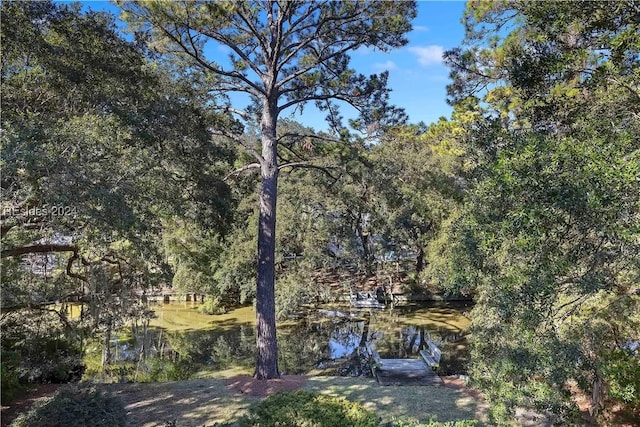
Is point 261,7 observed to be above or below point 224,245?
above

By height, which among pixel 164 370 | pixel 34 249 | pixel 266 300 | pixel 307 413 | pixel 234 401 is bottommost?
pixel 164 370

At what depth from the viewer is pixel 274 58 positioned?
8508 mm

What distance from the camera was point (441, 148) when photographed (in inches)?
399

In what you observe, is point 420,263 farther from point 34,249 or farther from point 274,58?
point 34,249

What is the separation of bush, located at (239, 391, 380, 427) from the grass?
73.3 inches

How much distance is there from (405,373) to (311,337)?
6.26 m

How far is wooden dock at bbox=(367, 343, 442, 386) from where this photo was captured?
8.59 metres

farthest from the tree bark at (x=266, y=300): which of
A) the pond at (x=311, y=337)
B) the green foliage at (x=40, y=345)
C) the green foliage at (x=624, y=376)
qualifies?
the green foliage at (x=624, y=376)

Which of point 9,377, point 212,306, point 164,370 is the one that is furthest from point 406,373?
point 212,306

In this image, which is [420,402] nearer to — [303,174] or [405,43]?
[405,43]

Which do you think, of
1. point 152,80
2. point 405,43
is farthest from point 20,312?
point 405,43

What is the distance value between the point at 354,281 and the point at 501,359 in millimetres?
17958

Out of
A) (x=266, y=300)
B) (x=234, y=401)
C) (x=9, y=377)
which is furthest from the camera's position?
(x=266, y=300)

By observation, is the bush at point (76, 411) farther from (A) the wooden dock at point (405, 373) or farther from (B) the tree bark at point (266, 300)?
(A) the wooden dock at point (405, 373)
